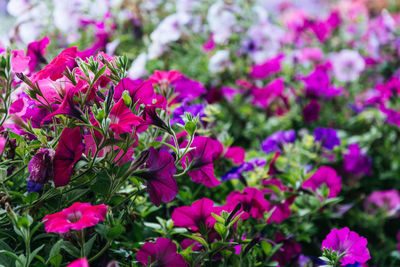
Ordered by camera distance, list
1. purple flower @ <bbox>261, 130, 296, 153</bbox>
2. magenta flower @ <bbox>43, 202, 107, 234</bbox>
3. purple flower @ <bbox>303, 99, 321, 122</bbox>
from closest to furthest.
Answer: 1. magenta flower @ <bbox>43, 202, 107, 234</bbox>
2. purple flower @ <bbox>261, 130, 296, 153</bbox>
3. purple flower @ <bbox>303, 99, 321, 122</bbox>

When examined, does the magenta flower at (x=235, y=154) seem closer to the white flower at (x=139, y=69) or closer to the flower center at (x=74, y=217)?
the flower center at (x=74, y=217)

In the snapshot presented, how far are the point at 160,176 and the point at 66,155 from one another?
157 millimetres

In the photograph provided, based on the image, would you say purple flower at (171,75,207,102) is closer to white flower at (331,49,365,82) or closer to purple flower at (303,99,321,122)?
purple flower at (303,99,321,122)

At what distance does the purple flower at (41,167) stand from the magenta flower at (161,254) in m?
0.20

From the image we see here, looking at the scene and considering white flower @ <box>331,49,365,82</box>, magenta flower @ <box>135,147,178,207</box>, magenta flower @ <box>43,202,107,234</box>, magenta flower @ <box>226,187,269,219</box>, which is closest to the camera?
magenta flower @ <box>43,202,107,234</box>

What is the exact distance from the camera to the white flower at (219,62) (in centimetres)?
176

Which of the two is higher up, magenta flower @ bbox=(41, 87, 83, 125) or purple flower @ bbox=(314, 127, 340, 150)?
magenta flower @ bbox=(41, 87, 83, 125)

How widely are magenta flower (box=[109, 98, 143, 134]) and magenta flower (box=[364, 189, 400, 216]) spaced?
1.11 m

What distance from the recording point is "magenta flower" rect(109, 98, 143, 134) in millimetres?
658

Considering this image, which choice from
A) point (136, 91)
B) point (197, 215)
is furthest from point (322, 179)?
point (136, 91)

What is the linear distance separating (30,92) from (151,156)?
8.9 inches

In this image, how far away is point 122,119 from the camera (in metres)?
0.67

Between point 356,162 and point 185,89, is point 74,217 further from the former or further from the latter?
point 356,162

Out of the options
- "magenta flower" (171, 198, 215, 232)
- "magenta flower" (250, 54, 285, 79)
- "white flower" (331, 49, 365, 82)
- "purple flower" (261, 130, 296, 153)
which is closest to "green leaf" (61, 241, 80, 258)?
"magenta flower" (171, 198, 215, 232)
